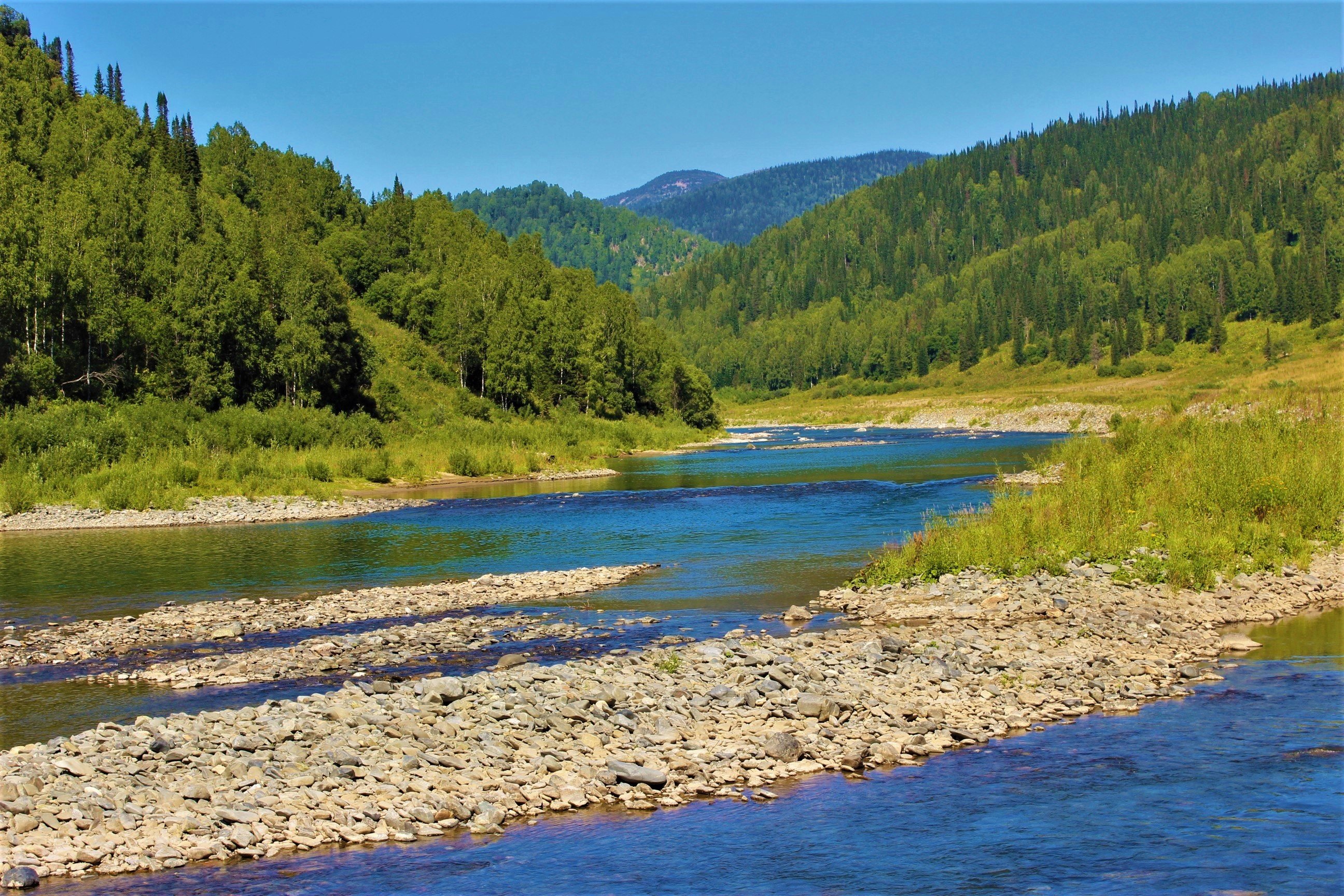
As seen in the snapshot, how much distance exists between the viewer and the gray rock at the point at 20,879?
11.4 meters

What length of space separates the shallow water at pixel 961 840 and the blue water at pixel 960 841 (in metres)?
0.03

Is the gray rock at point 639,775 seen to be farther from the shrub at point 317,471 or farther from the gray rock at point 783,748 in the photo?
the shrub at point 317,471

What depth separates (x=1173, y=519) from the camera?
27.2 m

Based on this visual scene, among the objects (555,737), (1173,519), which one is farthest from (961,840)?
(1173,519)

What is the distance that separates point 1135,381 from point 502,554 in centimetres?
13679

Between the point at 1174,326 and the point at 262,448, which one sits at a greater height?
the point at 1174,326

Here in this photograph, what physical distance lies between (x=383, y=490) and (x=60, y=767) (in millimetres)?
49808

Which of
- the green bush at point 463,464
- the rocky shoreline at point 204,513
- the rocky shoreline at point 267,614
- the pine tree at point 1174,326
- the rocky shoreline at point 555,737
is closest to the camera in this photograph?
the rocky shoreline at point 555,737

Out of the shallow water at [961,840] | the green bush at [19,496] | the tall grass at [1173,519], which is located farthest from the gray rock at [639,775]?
the green bush at [19,496]

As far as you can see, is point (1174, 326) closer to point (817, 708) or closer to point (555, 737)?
point (817, 708)

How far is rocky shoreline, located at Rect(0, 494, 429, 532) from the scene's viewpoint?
4516 cm

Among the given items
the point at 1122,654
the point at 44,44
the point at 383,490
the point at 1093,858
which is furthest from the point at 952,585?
the point at 44,44

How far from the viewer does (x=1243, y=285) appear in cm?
18400

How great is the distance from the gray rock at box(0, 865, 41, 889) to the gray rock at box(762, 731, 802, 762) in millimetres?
8880
